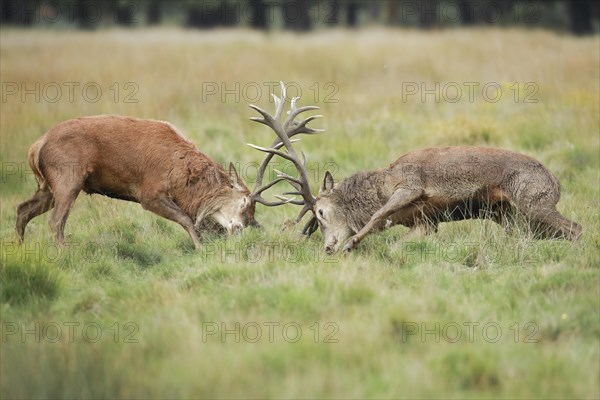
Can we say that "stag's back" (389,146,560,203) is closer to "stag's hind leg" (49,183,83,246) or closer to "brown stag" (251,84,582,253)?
"brown stag" (251,84,582,253)

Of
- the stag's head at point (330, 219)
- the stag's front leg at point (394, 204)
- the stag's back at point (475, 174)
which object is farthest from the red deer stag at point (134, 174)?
the stag's back at point (475, 174)

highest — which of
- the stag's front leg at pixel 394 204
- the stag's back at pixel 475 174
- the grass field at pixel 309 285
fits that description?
the stag's back at pixel 475 174

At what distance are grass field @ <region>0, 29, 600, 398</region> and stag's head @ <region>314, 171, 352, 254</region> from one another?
0.17 meters

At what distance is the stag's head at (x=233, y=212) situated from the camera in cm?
934

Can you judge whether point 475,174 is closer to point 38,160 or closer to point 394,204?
point 394,204

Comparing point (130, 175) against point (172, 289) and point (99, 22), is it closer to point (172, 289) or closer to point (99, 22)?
point (172, 289)

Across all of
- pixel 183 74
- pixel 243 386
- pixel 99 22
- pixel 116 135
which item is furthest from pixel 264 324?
pixel 99 22

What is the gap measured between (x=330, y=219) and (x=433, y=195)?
3.47 feet

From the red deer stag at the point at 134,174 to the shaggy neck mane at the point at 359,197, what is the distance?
0.96 metres

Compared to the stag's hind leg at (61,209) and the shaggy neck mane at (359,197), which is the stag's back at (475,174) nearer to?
the shaggy neck mane at (359,197)

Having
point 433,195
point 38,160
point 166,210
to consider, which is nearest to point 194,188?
point 166,210

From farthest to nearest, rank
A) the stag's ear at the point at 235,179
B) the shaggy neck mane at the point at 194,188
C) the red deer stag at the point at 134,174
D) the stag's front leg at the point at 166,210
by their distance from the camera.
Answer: the stag's ear at the point at 235,179 < the shaggy neck mane at the point at 194,188 < the stag's front leg at the point at 166,210 < the red deer stag at the point at 134,174

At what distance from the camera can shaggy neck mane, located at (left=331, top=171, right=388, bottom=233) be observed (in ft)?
30.3

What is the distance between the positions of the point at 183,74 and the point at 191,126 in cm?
314
